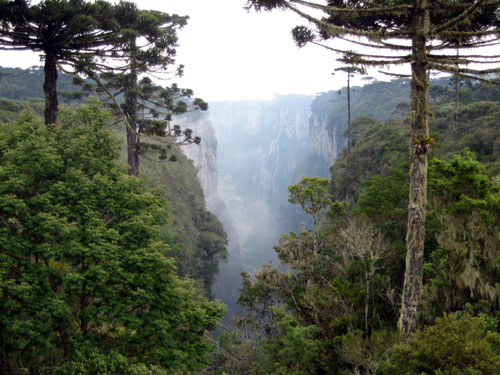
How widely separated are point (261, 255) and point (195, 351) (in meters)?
110

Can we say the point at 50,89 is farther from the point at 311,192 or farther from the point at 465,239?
the point at 465,239

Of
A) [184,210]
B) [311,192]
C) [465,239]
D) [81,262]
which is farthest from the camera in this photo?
[184,210]

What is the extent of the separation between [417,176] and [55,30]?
10.6 meters

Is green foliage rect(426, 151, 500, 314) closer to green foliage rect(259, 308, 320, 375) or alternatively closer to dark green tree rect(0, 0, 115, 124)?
green foliage rect(259, 308, 320, 375)

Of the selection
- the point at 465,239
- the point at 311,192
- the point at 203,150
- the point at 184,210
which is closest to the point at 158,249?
the point at 465,239

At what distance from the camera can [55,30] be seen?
35.0 feet

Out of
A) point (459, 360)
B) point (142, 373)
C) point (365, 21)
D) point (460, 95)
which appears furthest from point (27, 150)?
point (460, 95)

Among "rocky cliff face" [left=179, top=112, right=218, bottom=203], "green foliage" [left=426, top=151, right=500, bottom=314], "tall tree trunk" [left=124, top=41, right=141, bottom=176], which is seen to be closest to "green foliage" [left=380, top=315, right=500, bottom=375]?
"green foliage" [left=426, top=151, right=500, bottom=314]

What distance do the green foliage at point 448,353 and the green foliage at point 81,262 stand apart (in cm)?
481

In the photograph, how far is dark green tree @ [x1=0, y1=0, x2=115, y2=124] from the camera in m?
9.89

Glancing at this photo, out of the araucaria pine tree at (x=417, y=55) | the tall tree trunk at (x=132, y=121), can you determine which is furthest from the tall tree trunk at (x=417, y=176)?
the tall tree trunk at (x=132, y=121)

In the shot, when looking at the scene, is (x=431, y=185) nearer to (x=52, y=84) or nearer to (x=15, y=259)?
(x=15, y=259)

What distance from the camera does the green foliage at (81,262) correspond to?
7395 mm

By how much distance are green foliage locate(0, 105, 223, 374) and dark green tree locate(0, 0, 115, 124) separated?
2.62 m
